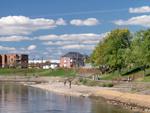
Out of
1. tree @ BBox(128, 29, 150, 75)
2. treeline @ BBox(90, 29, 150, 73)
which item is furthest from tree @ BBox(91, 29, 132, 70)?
tree @ BBox(128, 29, 150, 75)

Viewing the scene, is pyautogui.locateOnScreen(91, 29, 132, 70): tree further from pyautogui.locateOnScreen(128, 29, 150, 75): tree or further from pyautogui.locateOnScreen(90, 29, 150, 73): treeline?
pyautogui.locateOnScreen(128, 29, 150, 75): tree

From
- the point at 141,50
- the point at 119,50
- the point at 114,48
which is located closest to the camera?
the point at 141,50

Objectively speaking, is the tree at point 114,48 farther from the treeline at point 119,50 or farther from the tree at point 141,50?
the tree at point 141,50

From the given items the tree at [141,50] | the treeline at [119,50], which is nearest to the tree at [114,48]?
the treeline at [119,50]

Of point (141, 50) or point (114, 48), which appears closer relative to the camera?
point (141, 50)

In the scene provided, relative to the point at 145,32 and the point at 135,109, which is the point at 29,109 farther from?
the point at 145,32

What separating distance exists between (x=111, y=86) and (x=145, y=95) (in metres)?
33.1

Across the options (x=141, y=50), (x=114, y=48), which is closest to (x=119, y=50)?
(x=114, y=48)

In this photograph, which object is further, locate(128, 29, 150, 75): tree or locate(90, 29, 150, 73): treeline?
locate(90, 29, 150, 73): treeline

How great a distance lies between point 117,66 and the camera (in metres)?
154

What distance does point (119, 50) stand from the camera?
493 ft

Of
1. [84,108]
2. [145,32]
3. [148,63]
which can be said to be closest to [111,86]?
[148,63]

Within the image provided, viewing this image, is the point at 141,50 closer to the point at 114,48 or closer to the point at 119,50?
the point at 119,50

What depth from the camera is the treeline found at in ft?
452
